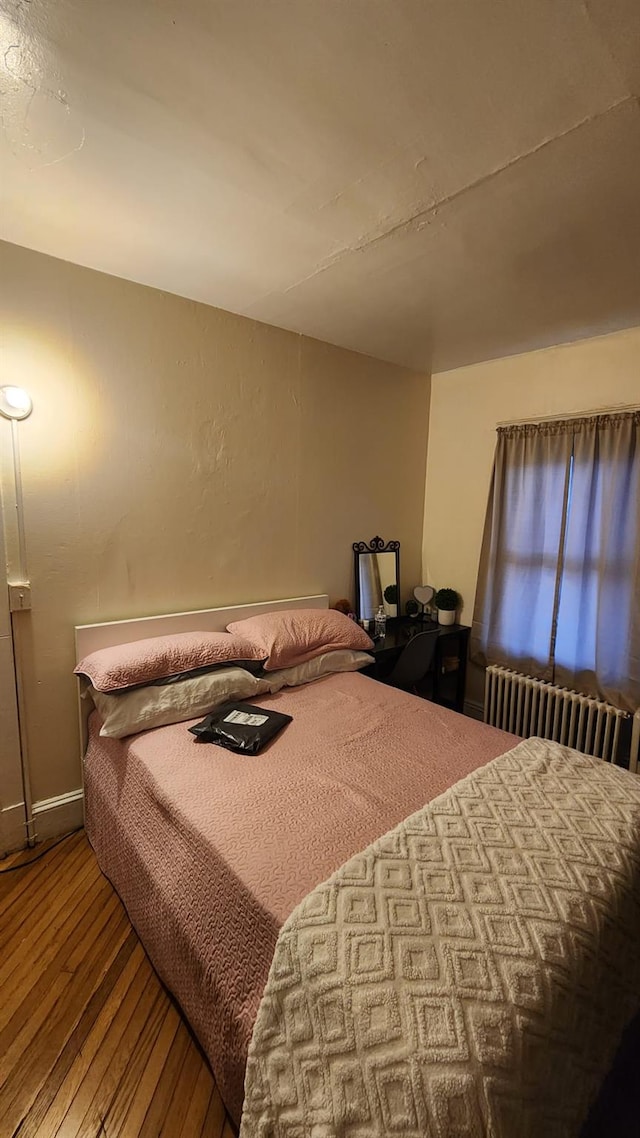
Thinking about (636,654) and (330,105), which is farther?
(636,654)

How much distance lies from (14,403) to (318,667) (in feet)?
5.86

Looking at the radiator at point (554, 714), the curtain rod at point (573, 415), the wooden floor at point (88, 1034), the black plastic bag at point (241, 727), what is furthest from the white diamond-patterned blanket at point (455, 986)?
the curtain rod at point (573, 415)

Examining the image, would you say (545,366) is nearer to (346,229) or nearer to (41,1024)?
(346,229)

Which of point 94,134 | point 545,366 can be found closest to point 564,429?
point 545,366

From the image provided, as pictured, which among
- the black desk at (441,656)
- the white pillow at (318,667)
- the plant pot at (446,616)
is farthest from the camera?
the plant pot at (446,616)

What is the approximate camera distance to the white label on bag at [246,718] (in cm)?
182

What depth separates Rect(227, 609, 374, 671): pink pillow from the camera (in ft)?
7.57

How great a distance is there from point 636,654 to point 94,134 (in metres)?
3.07

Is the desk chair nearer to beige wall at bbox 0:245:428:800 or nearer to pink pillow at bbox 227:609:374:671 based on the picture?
pink pillow at bbox 227:609:374:671

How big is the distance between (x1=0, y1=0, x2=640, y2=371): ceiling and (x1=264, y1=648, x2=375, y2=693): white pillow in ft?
5.92

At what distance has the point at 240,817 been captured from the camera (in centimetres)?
132

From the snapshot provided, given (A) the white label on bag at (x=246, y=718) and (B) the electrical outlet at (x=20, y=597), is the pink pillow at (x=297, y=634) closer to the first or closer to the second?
(A) the white label on bag at (x=246, y=718)

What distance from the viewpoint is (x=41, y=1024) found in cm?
137

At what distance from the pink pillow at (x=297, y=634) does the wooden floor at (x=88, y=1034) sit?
118 cm
